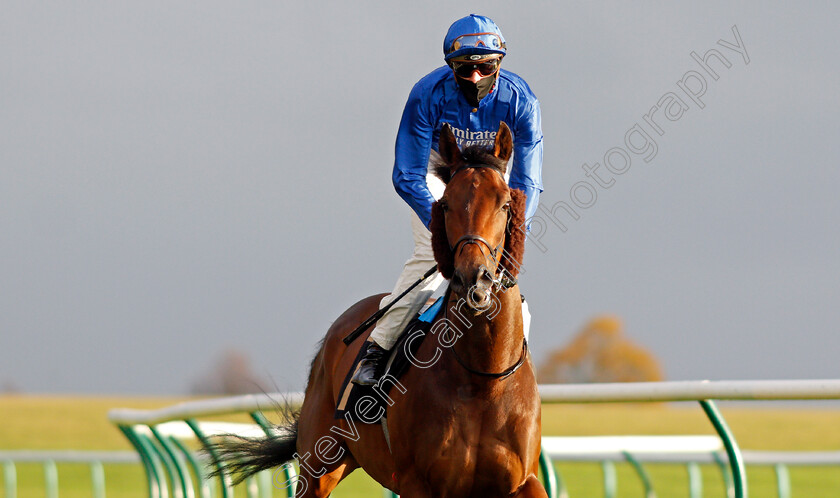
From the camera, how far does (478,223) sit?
3.13 meters

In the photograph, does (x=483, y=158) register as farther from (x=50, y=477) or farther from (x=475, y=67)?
(x=50, y=477)

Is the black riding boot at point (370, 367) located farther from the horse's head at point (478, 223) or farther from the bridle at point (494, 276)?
the horse's head at point (478, 223)

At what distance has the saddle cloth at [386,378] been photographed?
12.2 feet

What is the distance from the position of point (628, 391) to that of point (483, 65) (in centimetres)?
140

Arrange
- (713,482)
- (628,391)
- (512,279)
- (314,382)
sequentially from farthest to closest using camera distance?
(713,482)
(314,382)
(628,391)
(512,279)

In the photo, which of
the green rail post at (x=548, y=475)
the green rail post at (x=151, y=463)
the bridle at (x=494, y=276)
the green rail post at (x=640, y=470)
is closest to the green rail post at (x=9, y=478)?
the green rail post at (x=151, y=463)

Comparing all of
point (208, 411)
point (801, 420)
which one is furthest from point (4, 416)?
point (208, 411)

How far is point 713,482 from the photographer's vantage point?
14078mm

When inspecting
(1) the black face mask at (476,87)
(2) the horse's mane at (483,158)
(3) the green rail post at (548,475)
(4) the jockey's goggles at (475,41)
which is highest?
(4) the jockey's goggles at (475,41)

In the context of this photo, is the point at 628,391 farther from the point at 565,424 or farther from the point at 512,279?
the point at 565,424

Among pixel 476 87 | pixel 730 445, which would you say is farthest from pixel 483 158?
pixel 730 445

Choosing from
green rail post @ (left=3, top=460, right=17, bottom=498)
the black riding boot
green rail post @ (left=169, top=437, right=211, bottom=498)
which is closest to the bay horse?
the black riding boot

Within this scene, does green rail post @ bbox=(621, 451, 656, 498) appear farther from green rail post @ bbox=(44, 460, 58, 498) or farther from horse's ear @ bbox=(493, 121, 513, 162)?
green rail post @ bbox=(44, 460, 58, 498)

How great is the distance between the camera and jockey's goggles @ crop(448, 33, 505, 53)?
3.75m
